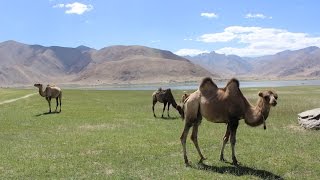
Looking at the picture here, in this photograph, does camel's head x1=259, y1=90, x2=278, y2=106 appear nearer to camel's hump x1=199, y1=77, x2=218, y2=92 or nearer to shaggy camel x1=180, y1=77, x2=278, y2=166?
shaggy camel x1=180, y1=77, x2=278, y2=166

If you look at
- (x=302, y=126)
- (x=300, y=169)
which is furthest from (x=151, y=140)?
(x=302, y=126)

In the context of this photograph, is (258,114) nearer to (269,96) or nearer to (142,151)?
(269,96)

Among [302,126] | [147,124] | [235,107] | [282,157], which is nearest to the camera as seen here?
[235,107]

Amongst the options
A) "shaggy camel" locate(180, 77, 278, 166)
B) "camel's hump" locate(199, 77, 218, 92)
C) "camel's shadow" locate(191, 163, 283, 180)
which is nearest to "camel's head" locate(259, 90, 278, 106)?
"shaggy camel" locate(180, 77, 278, 166)

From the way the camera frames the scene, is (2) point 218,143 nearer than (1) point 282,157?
No

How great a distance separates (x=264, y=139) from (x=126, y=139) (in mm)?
7018

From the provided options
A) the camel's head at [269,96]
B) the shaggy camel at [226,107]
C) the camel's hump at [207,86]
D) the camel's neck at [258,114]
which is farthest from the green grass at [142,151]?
the camel's hump at [207,86]

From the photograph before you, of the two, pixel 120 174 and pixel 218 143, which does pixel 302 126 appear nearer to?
pixel 218 143

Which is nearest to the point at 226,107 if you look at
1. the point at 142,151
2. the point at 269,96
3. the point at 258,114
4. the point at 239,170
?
the point at 258,114

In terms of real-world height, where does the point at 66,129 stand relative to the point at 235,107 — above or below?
below

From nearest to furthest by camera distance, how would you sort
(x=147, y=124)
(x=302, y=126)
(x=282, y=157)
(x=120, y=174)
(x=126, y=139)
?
(x=120, y=174) → (x=282, y=157) → (x=126, y=139) → (x=302, y=126) → (x=147, y=124)

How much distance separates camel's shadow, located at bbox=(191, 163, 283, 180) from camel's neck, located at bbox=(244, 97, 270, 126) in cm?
164

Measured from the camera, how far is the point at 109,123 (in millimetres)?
29766

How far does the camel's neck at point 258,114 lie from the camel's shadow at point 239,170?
164cm
